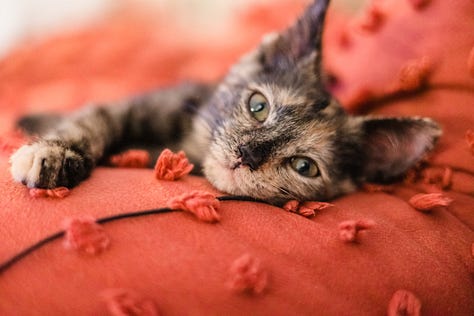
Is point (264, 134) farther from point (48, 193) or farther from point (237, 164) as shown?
point (48, 193)

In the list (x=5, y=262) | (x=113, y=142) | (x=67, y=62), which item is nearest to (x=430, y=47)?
(x=113, y=142)

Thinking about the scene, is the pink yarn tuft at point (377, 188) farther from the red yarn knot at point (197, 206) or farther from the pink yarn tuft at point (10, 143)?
the pink yarn tuft at point (10, 143)

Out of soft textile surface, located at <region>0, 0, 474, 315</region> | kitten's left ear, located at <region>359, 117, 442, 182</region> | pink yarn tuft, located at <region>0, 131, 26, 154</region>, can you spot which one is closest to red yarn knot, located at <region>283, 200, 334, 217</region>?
soft textile surface, located at <region>0, 0, 474, 315</region>

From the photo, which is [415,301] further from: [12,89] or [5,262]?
[12,89]

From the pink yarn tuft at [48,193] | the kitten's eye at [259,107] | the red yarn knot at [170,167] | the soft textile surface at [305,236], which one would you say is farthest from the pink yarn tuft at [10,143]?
the kitten's eye at [259,107]

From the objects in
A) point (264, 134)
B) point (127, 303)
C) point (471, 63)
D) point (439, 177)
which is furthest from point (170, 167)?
point (471, 63)

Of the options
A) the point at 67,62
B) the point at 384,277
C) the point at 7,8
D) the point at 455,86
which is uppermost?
the point at 455,86

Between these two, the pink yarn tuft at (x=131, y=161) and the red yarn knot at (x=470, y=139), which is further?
the pink yarn tuft at (x=131, y=161)
